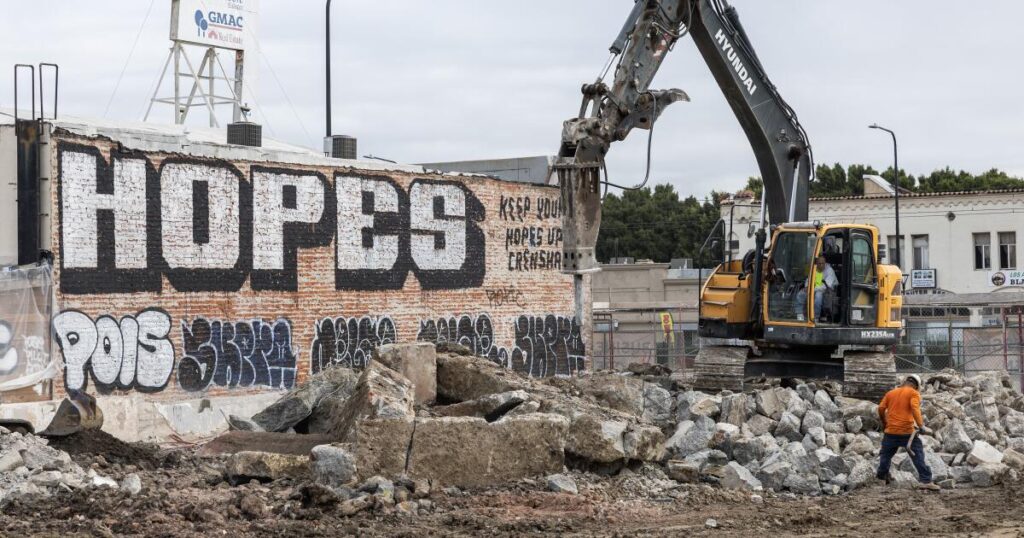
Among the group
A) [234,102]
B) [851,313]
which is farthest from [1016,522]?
[234,102]

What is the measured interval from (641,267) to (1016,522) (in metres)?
45.8

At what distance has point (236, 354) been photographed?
21547 mm

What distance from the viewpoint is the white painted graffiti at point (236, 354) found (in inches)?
818

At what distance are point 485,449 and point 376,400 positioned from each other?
4.55 ft

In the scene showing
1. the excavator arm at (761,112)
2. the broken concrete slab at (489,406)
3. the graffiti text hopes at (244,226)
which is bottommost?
the broken concrete slab at (489,406)

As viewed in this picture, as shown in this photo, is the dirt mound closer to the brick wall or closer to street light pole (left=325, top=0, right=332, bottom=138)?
the brick wall

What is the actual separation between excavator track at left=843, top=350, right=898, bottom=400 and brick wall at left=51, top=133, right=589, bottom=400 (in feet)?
28.3

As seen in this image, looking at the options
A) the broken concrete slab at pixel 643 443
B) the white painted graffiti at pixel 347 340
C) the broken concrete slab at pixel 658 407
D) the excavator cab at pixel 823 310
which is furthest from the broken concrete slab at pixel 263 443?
the excavator cab at pixel 823 310

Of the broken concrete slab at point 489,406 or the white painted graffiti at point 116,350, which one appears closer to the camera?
the broken concrete slab at point 489,406

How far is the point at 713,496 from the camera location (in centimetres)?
1524

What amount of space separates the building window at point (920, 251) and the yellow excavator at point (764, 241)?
38.7 meters

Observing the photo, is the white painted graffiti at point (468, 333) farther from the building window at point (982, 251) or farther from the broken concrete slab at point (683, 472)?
the building window at point (982, 251)

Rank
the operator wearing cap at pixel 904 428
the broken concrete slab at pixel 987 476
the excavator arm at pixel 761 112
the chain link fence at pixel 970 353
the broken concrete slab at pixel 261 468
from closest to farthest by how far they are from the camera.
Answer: the broken concrete slab at pixel 261 468, the operator wearing cap at pixel 904 428, the broken concrete slab at pixel 987 476, the excavator arm at pixel 761 112, the chain link fence at pixel 970 353

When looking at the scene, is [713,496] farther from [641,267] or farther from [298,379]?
[641,267]
